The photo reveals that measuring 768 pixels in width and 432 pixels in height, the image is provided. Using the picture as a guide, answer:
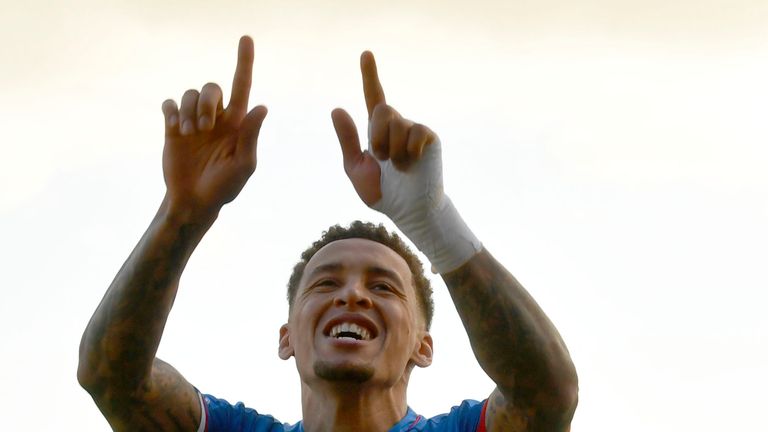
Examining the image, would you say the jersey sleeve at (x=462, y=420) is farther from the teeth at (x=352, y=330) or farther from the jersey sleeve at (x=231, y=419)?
the jersey sleeve at (x=231, y=419)

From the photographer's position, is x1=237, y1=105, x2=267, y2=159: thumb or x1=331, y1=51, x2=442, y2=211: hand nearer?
x1=331, y1=51, x2=442, y2=211: hand

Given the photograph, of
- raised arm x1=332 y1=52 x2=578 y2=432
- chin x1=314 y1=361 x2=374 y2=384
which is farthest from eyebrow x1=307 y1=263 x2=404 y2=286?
raised arm x1=332 y1=52 x2=578 y2=432

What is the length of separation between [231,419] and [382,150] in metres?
2.01

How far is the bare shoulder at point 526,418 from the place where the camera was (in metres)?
5.02

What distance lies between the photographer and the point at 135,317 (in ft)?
17.0

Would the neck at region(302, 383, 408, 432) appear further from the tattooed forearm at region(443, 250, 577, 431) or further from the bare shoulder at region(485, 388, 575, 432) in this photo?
the tattooed forearm at region(443, 250, 577, 431)

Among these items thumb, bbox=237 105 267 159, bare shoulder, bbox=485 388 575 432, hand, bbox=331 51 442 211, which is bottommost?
bare shoulder, bbox=485 388 575 432

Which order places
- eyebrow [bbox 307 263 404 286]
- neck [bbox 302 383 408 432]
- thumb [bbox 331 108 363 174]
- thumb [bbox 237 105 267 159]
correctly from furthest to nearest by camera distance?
eyebrow [bbox 307 263 404 286], neck [bbox 302 383 408 432], thumb [bbox 237 105 267 159], thumb [bbox 331 108 363 174]

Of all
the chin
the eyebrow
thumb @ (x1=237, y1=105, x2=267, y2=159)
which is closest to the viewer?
thumb @ (x1=237, y1=105, x2=267, y2=159)

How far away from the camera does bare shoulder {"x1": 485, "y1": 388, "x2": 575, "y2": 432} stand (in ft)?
16.5

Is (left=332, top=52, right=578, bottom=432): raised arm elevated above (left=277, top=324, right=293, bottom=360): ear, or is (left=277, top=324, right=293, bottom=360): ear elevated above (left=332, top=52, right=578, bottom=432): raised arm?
(left=277, top=324, right=293, bottom=360): ear

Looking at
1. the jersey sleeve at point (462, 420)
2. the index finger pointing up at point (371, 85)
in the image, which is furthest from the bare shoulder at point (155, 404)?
the index finger pointing up at point (371, 85)

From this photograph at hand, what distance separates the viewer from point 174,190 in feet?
16.9

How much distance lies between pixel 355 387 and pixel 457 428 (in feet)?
1.95
